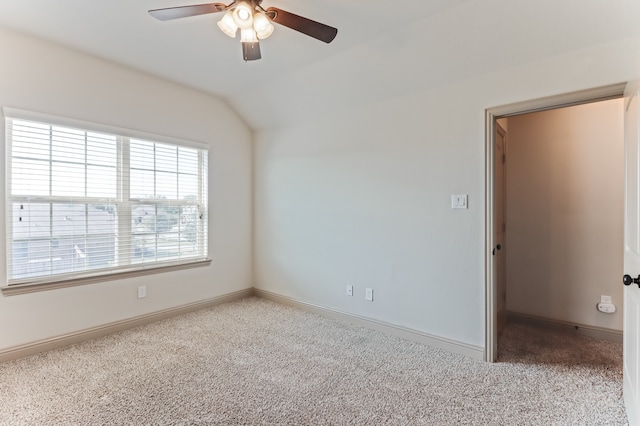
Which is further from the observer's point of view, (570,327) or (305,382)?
(570,327)

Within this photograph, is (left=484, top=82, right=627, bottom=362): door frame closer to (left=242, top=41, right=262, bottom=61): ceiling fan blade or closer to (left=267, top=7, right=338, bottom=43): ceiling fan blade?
(left=267, top=7, right=338, bottom=43): ceiling fan blade

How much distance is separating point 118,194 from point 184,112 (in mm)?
1167

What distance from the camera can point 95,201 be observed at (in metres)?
2.92

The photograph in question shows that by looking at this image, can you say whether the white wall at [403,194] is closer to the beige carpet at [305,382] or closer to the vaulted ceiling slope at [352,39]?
the vaulted ceiling slope at [352,39]

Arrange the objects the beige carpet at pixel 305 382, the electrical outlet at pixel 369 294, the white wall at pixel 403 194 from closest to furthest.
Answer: the beige carpet at pixel 305 382 → the white wall at pixel 403 194 → the electrical outlet at pixel 369 294

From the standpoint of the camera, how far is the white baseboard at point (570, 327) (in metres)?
2.85

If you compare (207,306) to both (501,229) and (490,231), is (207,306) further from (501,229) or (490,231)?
(501,229)

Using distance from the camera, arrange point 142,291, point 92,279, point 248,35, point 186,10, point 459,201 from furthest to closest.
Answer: point 142,291, point 92,279, point 459,201, point 248,35, point 186,10

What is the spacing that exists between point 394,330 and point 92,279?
2.88m

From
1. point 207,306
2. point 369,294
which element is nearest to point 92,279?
point 207,306

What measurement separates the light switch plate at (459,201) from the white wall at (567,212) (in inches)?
50.8

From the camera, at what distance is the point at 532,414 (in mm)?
1829

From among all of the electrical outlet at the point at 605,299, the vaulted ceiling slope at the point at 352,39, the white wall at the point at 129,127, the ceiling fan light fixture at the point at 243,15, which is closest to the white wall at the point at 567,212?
the electrical outlet at the point at 605,299

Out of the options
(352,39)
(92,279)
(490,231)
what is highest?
(352,39)
